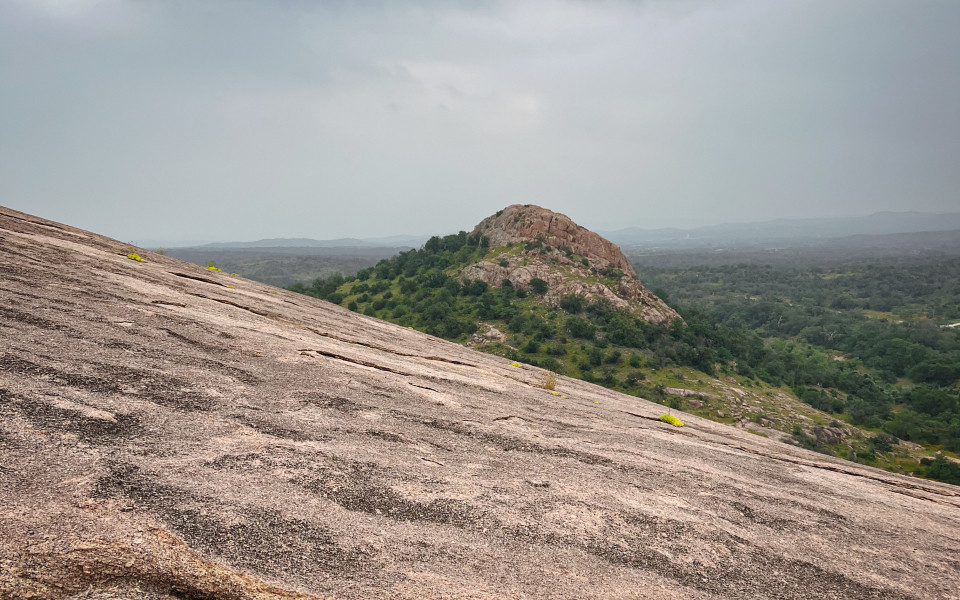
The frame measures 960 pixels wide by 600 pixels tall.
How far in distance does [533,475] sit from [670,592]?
8.98ft

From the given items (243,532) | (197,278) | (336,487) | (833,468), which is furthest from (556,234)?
(243,532)

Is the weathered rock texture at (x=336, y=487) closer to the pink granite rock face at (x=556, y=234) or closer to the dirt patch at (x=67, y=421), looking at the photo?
the dirt patch at (x=67, y=421)

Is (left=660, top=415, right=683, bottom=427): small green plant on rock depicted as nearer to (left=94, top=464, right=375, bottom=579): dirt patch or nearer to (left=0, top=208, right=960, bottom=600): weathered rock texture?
(left=0, top=208, right=960, bottom=600): weathered rock texture

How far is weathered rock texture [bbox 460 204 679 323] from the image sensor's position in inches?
3012

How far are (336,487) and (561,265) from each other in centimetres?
7598

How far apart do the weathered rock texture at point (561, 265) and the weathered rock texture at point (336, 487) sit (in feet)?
211

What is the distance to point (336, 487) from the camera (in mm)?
6285

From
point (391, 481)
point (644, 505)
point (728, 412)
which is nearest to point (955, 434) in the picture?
point (728, 412)

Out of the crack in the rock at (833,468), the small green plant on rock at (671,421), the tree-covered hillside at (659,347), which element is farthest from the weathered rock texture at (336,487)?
the tree-covered hillside at (659,347)

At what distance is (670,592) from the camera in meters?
6.00

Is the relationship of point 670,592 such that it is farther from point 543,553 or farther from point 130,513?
point 130,513

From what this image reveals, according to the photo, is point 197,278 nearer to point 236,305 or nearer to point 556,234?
point 236,305

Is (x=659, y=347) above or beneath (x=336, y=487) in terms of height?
beneath

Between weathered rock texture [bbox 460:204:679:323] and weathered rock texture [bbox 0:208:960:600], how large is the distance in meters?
64.4
